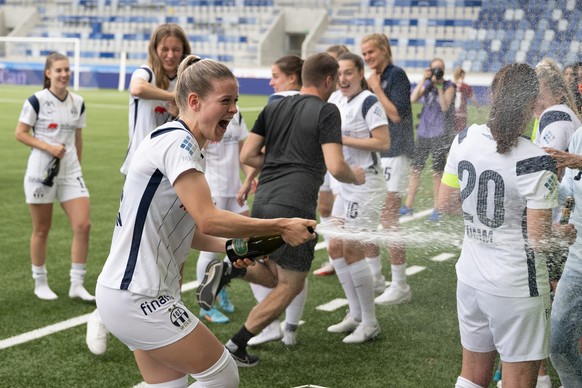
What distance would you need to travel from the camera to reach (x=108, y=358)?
16.8 feet

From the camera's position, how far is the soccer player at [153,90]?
16.7 ft

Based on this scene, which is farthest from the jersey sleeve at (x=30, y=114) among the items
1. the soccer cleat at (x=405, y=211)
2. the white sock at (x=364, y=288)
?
the soccer cleat at (x=405, y=211)

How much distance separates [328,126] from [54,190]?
8.75 ft

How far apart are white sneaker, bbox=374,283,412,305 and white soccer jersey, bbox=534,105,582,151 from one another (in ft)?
8.81

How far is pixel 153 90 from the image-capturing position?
5066 millimetres

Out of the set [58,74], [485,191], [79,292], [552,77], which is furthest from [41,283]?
[552,77]

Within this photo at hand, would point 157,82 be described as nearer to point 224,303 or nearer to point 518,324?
point 224,303

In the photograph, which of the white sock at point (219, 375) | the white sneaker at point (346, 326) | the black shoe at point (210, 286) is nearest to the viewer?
the white sock at point (219, 375)

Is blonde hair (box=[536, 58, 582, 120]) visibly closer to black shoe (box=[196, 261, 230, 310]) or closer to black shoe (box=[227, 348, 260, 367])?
black shoe (box=[196, 261, 230, 310])

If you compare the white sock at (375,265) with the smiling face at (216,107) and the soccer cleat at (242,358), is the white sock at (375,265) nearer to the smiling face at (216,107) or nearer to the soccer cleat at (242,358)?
the soccer cleat at (242,358)

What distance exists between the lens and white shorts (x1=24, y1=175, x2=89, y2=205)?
6.26 metres

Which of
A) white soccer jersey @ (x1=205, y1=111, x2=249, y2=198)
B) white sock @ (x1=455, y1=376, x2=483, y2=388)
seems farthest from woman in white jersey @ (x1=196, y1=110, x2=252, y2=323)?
white sock @ (x1=455, y1=376, x2=483, y2=388)

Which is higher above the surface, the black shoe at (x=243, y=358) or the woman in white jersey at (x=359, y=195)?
the woman in white jersey at (x=359, y=195)

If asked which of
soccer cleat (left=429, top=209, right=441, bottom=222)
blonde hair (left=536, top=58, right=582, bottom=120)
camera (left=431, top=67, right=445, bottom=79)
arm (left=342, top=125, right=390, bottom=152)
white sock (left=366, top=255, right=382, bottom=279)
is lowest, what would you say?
white sock (left=366, top=255, right=382, bottom=279)
